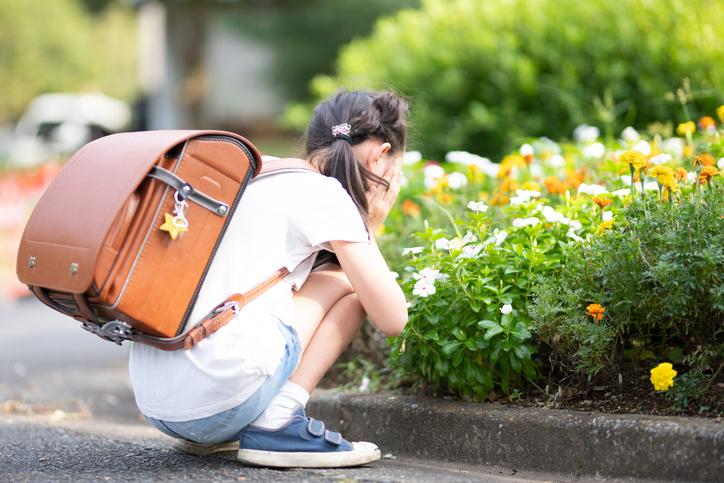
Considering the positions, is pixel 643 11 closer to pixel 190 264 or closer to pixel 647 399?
pixel 647 399

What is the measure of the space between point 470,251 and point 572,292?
1.27ft

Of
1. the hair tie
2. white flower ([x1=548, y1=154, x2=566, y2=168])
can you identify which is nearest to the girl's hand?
the hair tie

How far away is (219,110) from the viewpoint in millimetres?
20875

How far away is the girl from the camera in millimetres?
2633

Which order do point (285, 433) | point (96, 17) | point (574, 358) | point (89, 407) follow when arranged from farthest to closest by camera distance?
point (96, 17) → point (89, 407) → point (574, 358) → point (285, 433)

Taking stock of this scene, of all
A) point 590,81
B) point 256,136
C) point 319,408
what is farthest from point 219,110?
point 319,408

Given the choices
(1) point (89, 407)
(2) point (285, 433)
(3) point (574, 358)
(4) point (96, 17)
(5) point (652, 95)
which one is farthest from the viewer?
(4) point (96, 17)

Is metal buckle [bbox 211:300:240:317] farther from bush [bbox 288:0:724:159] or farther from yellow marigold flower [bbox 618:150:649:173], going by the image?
bush [bbox 288:0:724:159]

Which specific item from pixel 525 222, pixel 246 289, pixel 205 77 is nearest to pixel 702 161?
pixel 525 222

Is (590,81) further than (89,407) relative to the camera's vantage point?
Yes

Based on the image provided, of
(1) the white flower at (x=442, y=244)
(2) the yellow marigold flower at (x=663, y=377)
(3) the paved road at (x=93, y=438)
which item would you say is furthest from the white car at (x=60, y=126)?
(2) the yellow marigold flower at (x=663, y=377)

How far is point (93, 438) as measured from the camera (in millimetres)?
3408

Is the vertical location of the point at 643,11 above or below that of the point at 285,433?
above

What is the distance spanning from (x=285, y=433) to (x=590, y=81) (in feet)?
11.9
